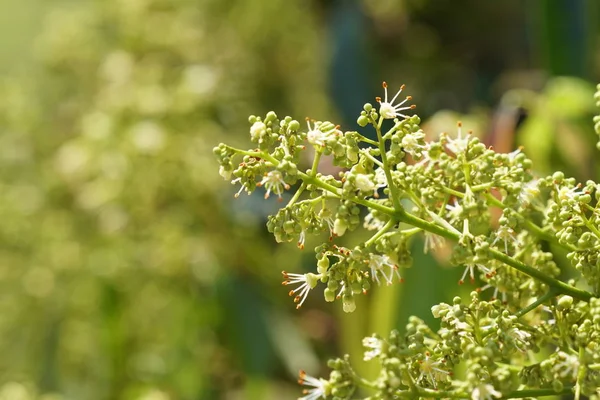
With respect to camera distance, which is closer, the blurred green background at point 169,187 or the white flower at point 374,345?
the white flower at point 374,345

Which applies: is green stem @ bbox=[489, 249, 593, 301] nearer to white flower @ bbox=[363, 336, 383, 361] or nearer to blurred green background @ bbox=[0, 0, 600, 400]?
white flower @ bbox=[363, 336, 383, 361]

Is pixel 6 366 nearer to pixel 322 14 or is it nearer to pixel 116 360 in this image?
pixel 116 360

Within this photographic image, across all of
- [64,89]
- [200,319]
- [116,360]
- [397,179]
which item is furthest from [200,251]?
[397,179]

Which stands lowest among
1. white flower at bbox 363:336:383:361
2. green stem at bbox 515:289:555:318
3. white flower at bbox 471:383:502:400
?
white flower at bbox 471:383:502:400

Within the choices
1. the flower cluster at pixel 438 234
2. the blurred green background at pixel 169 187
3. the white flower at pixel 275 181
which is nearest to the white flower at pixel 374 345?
the flower cluster at pixel 438 234

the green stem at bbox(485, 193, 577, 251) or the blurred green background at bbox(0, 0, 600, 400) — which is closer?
the green stem at bbox(485, 193, 577, 251)

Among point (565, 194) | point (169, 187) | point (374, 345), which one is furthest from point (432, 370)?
point (169, 187)

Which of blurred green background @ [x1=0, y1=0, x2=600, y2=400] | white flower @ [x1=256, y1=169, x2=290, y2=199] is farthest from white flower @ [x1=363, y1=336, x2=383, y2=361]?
blurred green background @ [x1=0, y1=0, x2=600, y2=400]

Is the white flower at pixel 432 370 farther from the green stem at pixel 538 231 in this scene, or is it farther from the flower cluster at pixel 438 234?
the green stem at pixel 538 231
